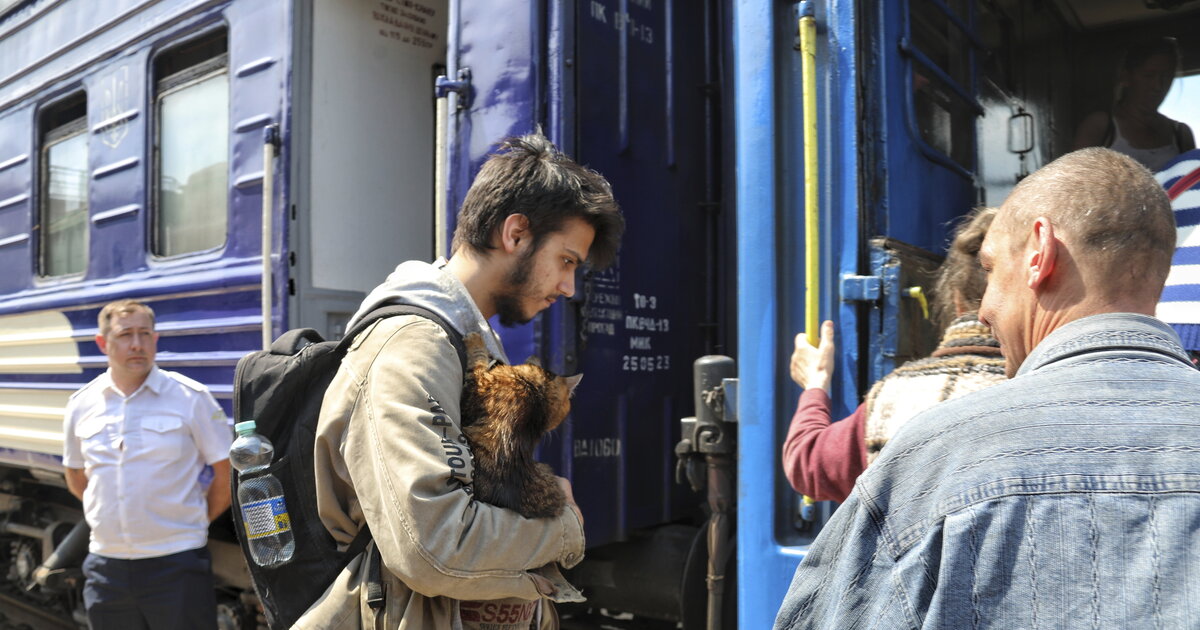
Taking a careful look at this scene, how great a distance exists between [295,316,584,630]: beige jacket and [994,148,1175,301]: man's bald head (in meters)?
0.80

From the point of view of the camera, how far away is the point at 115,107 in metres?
4.07

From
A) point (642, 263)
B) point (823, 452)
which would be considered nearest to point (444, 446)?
point (823, 452)

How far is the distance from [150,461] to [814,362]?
2144 mm

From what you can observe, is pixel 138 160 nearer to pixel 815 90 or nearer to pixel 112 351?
pixel 112 351

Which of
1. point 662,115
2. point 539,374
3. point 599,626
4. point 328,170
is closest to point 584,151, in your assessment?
point 662,115

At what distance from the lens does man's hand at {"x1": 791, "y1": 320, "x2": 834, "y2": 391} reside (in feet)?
6.38

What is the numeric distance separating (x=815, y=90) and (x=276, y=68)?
202 centimetres

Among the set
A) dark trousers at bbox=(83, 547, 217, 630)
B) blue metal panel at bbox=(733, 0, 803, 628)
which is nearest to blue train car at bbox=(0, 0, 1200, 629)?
blue metal panel at bbox=(733, 0, 803, 628)

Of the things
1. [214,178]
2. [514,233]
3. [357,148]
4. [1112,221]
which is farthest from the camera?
[214,178]

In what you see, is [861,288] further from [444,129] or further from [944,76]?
[444,129]

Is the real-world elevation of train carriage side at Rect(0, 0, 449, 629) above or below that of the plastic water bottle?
above

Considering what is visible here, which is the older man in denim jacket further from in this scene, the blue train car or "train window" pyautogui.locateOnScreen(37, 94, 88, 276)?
"train window" pyautogui.locateOnScreen(37, 94, 88, 276)

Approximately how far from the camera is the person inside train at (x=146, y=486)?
114 inches

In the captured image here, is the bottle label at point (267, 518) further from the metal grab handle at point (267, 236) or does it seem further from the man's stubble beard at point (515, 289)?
the metal grab handle at point (267, 236)
